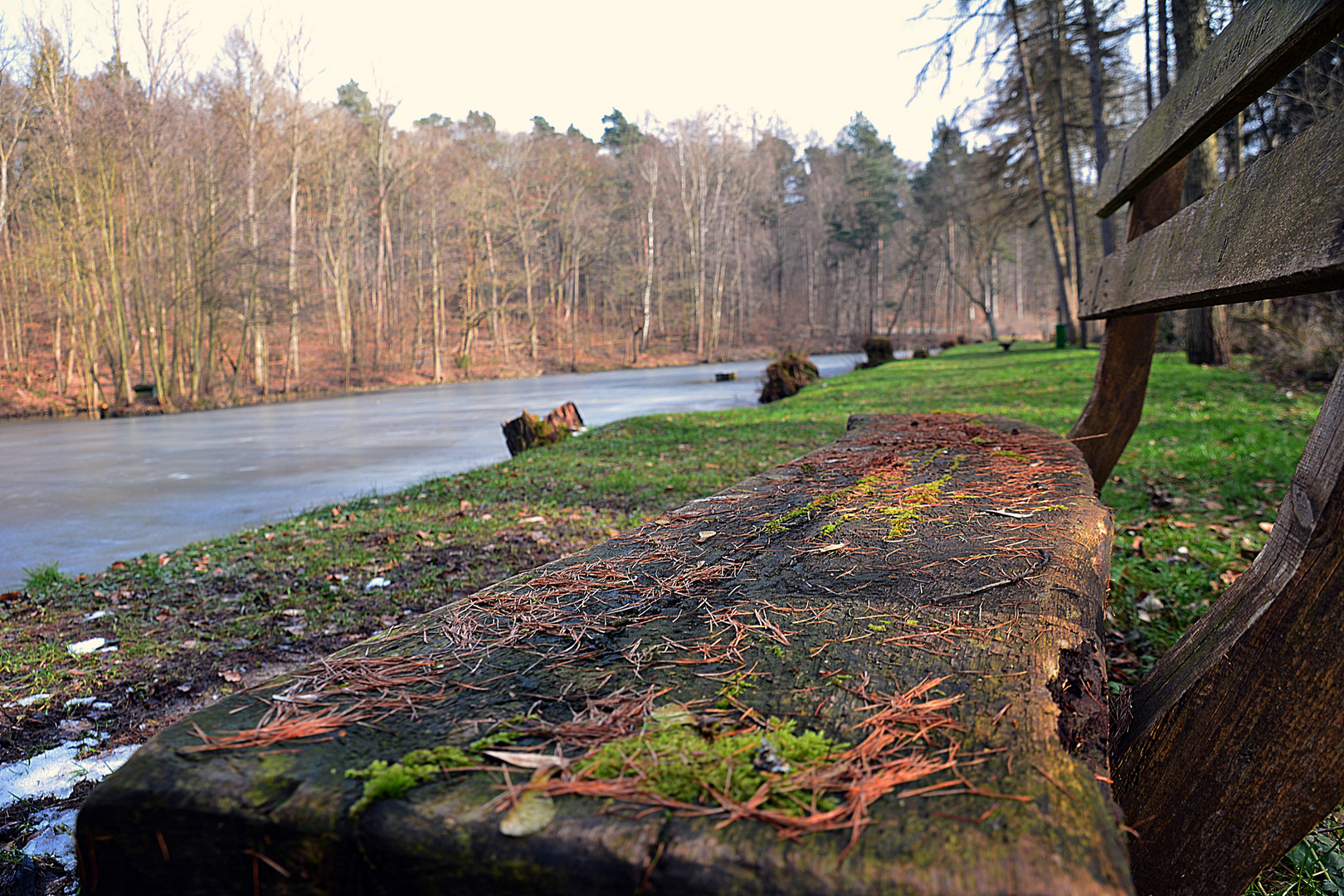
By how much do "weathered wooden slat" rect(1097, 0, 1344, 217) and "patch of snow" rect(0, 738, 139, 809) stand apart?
11.8 ft

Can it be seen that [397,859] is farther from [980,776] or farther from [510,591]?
[510,591]

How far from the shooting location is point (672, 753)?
1017 millimetres

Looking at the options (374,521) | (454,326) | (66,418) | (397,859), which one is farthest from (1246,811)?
(454,326)

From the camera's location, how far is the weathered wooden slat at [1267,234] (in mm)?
1201

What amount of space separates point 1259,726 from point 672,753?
40.9 inches

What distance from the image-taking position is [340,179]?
1411 inches

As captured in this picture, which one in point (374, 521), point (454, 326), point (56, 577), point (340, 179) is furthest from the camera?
point (454, 326)

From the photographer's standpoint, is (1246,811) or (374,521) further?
(374,521)

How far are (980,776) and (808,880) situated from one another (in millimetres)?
302


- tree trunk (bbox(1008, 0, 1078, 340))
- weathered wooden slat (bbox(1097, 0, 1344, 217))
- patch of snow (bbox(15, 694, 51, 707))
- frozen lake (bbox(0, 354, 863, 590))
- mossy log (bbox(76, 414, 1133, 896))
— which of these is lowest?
patch of snow (bbox(15, 694, 51, 707))

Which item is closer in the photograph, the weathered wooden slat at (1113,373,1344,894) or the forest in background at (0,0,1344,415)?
the weathered wooden slat at (1113,373,1344,894)

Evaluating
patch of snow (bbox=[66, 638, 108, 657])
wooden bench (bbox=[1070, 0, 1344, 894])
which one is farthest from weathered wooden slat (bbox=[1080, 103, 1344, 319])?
patch of snow (bbox=[66, 638, 108, 657])

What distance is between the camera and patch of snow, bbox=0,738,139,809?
2482 millimetres

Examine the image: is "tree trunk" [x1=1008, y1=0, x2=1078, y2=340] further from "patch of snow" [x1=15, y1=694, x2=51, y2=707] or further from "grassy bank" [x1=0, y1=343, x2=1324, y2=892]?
"patch of snow" [x1=15, y1=694, x2=51, y2=707]
